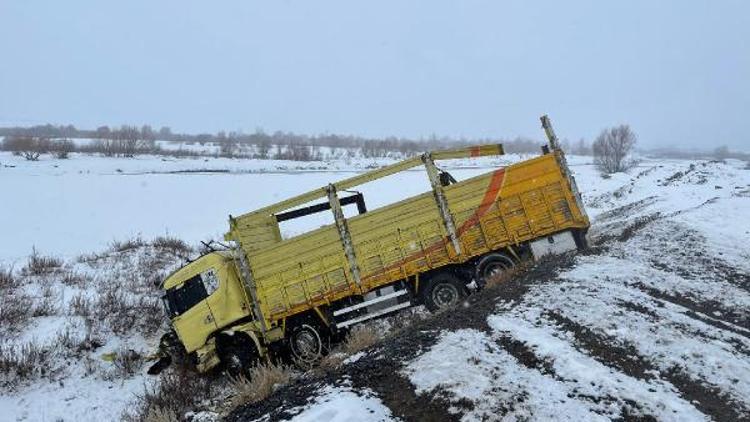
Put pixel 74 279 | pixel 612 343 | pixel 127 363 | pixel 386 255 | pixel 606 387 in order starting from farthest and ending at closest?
pixel 74 279
pixel 127 363
pixel 386 255
pixel 612 343
pixel 606 387

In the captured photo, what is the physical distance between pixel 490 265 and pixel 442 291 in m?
1.14

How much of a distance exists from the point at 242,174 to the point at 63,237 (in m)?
14.8

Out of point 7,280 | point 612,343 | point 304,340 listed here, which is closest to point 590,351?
point 612,343

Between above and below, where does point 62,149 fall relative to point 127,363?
above

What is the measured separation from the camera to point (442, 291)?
37.7 ft

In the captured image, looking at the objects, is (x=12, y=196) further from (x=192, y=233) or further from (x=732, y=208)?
(x=732, y=208)

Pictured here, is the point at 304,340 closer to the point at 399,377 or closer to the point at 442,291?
the point at 442,291

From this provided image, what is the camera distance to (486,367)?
6.16 m

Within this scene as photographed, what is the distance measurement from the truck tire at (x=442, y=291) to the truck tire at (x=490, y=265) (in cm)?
40

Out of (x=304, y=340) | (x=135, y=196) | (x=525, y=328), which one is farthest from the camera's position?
(x=135, y=196)

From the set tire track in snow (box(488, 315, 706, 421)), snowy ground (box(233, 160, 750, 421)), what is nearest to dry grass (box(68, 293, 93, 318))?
snowy ground (box(233, 160, 750, 421))

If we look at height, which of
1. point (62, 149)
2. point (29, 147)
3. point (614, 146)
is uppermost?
point (29, 147)

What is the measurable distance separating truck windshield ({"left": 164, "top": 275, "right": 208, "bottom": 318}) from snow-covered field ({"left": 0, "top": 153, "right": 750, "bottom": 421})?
1.76 metres

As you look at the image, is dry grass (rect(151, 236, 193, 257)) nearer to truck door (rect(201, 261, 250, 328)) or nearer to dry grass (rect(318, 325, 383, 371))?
truck door (rect(201, 261, 250, 328))
